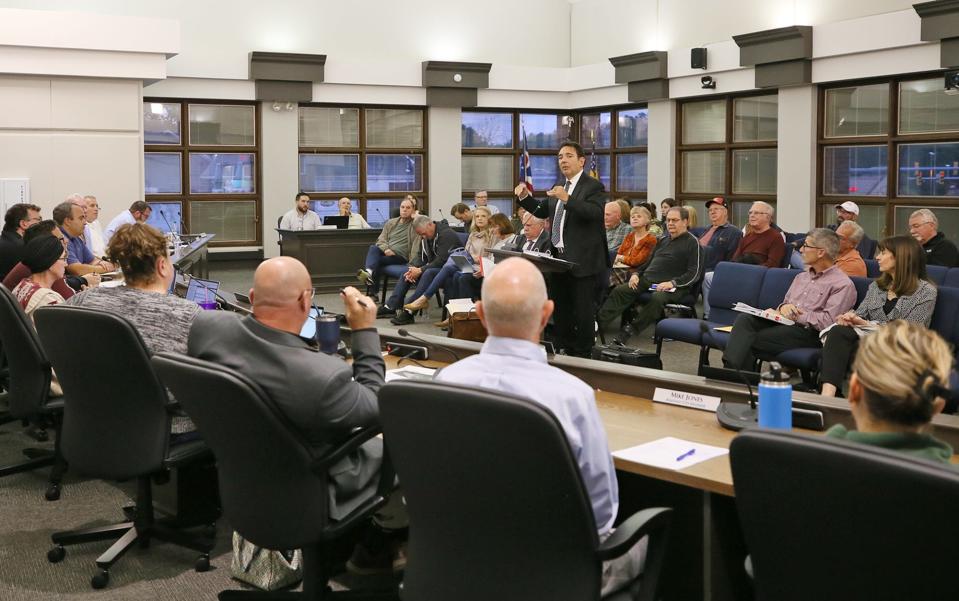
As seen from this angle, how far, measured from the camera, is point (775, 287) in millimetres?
6172

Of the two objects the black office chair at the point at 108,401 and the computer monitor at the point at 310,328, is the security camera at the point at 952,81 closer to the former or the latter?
the computer monitor at the point at 310,328

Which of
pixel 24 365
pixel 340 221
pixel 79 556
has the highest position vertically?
pixel 340 221

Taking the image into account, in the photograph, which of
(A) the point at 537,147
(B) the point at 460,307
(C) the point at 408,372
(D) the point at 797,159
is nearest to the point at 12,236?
(B) the point at 460,307

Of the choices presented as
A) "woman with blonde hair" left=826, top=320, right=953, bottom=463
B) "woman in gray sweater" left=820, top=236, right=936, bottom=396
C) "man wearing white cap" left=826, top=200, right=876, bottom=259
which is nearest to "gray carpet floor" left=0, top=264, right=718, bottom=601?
"woman with blonde hair" left=826, top=320, right=953, bottom=463

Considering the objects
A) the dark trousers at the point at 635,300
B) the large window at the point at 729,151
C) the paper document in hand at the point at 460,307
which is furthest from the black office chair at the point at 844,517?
the large window at the point at 729,151

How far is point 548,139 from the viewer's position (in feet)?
48.6

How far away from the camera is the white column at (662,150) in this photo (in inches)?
497

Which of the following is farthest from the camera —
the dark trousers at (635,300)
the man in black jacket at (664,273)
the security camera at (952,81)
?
the security camera at (952,81)

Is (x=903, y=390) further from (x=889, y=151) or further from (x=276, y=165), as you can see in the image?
(x=276, y=165)

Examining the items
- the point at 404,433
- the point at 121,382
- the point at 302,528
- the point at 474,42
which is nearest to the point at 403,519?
the point at 302,528

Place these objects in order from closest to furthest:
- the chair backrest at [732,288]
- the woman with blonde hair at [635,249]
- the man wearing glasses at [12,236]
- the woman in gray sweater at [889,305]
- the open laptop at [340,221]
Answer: the woman in gray sweater at [889,305] < the man wearing glasses at [12,236] < the chair backrest at [732,288] < the woman with blonde hair at [635,249] < the open laptop at [340,221]

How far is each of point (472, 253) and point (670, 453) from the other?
6.83 metres

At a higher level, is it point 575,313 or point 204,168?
point 204,168

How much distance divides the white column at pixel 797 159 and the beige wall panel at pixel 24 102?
7488 millimetres
